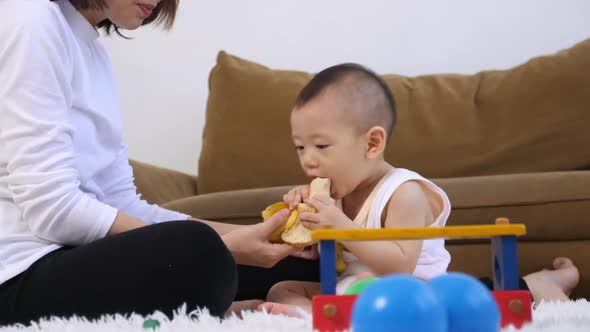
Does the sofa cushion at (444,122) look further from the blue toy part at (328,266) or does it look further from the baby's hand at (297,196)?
the blue toy part at (328,266)

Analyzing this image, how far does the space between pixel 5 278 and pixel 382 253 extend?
0.58 m

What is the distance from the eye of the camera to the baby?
117cm

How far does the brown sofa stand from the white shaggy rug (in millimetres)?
666

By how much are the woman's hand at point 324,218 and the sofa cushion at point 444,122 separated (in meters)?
0.95

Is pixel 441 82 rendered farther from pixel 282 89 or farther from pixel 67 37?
pixel 67 37

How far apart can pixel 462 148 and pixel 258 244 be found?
1.08m

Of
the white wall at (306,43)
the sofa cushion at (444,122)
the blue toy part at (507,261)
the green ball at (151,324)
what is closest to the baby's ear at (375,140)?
the blue toy part at (507,261)

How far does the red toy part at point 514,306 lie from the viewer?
814mm

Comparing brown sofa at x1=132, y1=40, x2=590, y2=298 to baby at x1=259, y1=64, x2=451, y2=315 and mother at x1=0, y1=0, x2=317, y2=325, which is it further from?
mother at x1=0, y1=0, x2=317, y2=325

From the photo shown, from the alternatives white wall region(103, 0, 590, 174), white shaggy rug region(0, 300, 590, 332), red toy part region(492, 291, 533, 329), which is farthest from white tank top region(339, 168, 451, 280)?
white wall region(103, 0, 590, 174)

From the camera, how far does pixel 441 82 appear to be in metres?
2.18

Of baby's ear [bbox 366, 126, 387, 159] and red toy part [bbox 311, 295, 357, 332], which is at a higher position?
baby's ear [bbox 366, 126, 387, 159]

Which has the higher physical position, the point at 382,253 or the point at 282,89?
the point at 282,89

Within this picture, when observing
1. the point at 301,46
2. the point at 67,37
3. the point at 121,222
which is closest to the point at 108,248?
the point at 121,222
